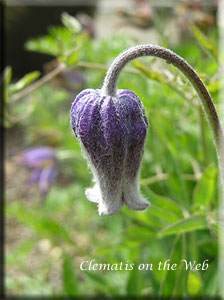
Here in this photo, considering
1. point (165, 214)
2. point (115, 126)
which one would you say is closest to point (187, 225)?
point (165, 214)

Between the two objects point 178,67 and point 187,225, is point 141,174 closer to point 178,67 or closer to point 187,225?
point 187,225

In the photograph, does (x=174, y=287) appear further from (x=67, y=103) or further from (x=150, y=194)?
(x=67, y=103)

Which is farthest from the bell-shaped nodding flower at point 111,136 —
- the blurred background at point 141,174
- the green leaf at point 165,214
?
the green leaf at point 165,214

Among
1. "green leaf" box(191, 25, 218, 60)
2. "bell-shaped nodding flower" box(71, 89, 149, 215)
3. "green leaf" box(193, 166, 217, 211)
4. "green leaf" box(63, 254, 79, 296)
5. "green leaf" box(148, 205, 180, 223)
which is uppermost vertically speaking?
"green leaf" box(191, 25, 218, 60)

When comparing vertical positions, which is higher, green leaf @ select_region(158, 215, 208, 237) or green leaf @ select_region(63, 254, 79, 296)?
green leaf @ select_region(158, 215, 208, 237)

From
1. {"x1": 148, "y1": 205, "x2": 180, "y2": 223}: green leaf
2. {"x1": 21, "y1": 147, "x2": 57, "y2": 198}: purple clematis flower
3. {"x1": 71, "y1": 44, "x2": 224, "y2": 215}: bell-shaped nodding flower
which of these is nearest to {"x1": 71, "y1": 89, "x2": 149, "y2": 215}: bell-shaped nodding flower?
{"x1": 71, "y1": 44, "x2": 224, "y2": 215}: bell-shaped nodding flower

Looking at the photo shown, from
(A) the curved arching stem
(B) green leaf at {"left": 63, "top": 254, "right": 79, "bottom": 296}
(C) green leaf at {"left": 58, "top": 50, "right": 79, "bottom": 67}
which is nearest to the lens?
(A) the curved arching stem

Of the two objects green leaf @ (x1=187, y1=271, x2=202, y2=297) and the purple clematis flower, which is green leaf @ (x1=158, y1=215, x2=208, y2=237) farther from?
the purple clematis flower
